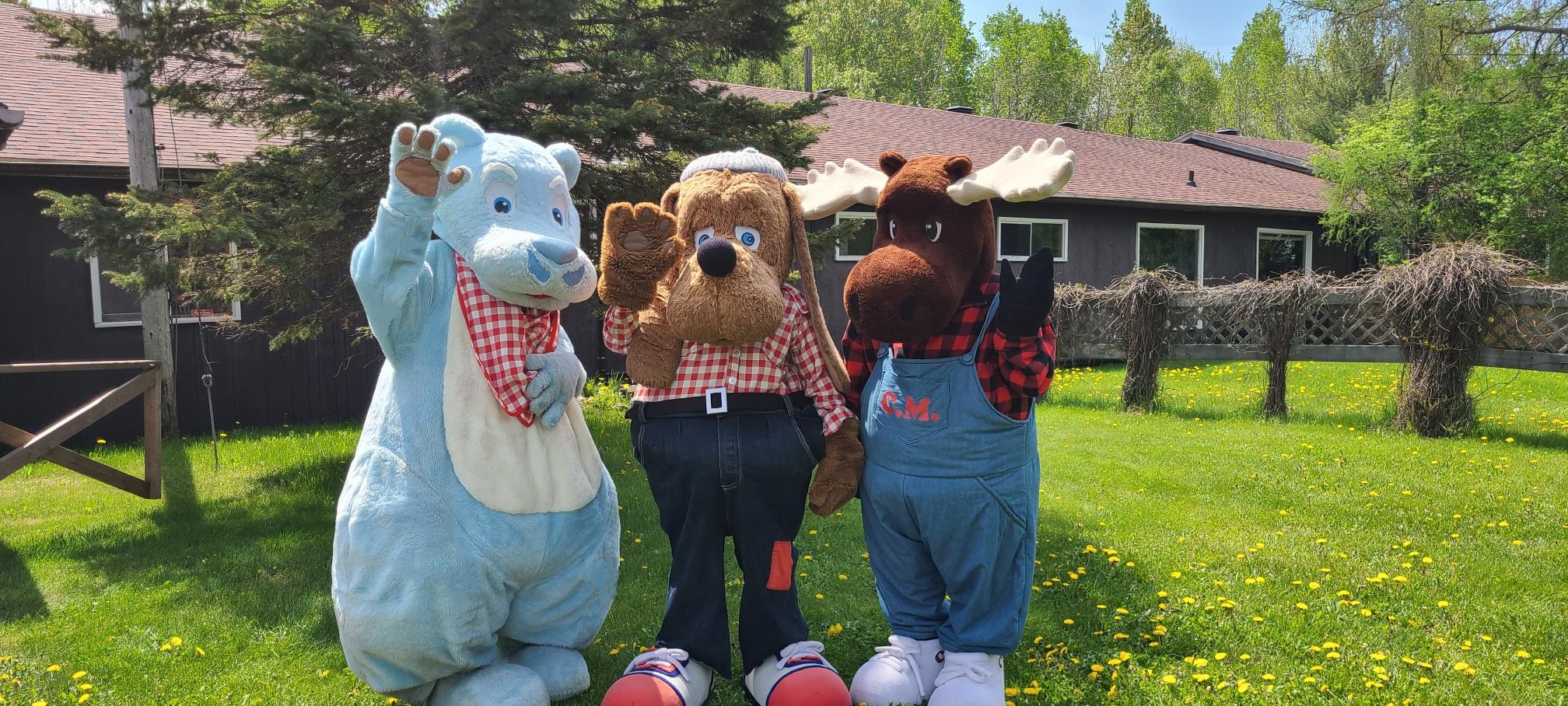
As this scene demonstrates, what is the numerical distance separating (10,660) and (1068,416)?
877 cm

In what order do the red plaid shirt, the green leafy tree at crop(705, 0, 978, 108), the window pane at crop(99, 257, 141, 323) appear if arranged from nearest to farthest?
the red plaid shirt → the window pane at crop(99, 257, 141, 323) → the green leafy tree at crop(705, 0, 978, 108)

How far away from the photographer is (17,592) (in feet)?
16.3

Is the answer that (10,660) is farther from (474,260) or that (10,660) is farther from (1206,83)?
(1206,83)

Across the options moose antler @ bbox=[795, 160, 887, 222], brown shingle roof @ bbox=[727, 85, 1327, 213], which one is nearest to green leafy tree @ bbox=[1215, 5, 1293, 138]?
brown shingle roof @ bbox=[727, 85, 1327, 213]

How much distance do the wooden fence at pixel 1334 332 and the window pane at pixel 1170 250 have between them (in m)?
6.62

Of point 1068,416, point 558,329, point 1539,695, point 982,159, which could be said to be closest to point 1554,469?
point 1068,416

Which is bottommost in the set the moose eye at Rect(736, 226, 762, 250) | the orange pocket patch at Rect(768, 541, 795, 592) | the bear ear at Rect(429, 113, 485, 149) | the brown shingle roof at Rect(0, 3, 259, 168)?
the orange pocket patch at Rect(768, 541, 795, 592)

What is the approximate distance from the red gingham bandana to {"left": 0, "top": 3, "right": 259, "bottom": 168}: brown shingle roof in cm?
758

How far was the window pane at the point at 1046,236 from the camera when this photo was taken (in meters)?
16.2

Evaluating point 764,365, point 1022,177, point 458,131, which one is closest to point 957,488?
point 764,365

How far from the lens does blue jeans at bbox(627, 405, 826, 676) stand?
3.05 metres

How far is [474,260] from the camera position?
9.19 feet

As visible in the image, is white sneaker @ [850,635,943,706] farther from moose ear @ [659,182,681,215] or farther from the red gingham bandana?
moose ear @ [659,182,681,215]

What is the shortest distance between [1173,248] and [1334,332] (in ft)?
27.9
